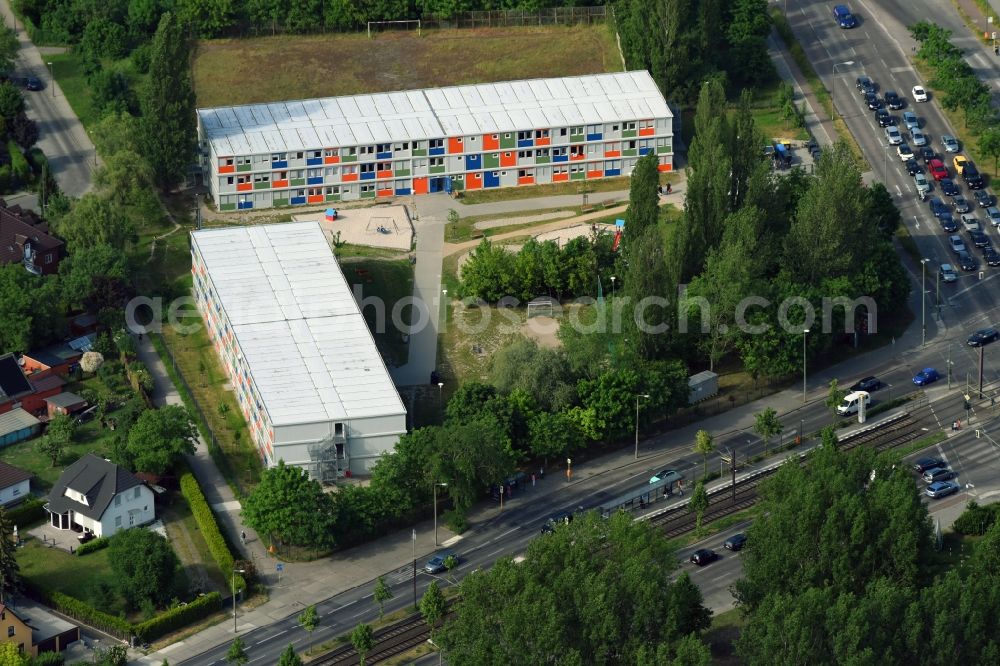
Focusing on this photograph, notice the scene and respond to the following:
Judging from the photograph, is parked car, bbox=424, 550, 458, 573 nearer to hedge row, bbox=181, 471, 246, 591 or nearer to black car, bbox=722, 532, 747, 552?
hedge row, bbox=181, 471, 246, 591

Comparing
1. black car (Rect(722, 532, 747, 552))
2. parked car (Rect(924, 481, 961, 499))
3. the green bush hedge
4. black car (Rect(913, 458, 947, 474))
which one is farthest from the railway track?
the green bush hedge

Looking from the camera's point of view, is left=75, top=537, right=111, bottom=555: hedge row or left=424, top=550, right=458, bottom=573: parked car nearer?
left=424, top=550, right=458, bottom=573: parked car

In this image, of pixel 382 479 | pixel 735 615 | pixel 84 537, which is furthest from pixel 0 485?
pixel 735 615

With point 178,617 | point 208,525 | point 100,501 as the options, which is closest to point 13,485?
point 100,501

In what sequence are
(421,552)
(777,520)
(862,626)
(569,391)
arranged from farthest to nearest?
(569,391)
(421,552)
(777,520)
(862,626)

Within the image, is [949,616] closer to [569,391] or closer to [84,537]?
[569,391]

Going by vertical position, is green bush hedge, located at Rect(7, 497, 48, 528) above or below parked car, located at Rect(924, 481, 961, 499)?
above

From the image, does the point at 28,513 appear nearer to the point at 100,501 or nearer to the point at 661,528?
the point at 100,501
